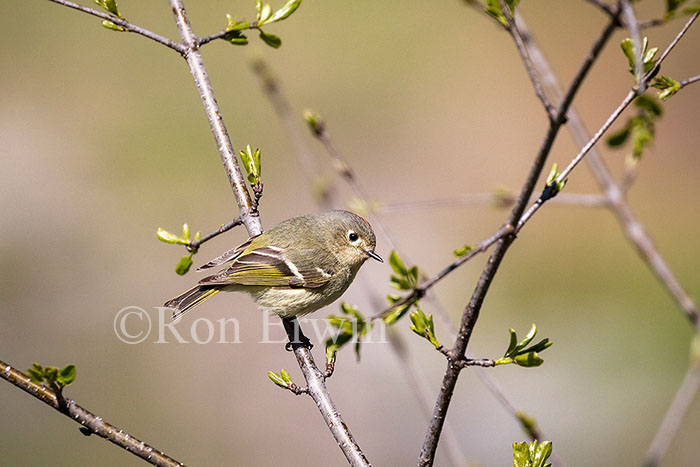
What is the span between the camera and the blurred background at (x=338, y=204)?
18.7 feet

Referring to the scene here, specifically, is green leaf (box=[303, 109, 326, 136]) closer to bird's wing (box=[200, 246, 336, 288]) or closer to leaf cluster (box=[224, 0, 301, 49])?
leaf cluster (box=[224, 0, 301, 49])

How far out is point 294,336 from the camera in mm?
2807

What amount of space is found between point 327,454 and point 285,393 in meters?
0.71

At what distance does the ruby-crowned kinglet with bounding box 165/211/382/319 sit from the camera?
3.14 meters

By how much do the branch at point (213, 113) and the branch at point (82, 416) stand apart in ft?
3.04

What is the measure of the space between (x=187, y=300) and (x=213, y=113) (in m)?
1.02

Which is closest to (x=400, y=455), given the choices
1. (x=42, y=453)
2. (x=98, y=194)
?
(x=42, y=453)

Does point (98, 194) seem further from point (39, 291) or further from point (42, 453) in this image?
point (42, 453)

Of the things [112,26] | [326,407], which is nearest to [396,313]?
[326,407]

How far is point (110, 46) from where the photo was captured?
10.3 m

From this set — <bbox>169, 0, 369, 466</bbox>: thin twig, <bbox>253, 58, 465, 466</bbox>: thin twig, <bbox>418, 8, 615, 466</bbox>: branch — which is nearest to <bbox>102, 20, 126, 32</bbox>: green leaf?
<bbox>169, 0, 369, 466</bbox>: thin twig

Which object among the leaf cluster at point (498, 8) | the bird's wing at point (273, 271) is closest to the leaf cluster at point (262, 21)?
the leaf cluster at point (498, 8)

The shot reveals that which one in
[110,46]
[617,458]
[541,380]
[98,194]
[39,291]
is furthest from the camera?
[110,46]

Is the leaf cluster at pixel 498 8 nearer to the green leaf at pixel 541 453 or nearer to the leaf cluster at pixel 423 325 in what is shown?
the leaf cluster at pixel 423 325
